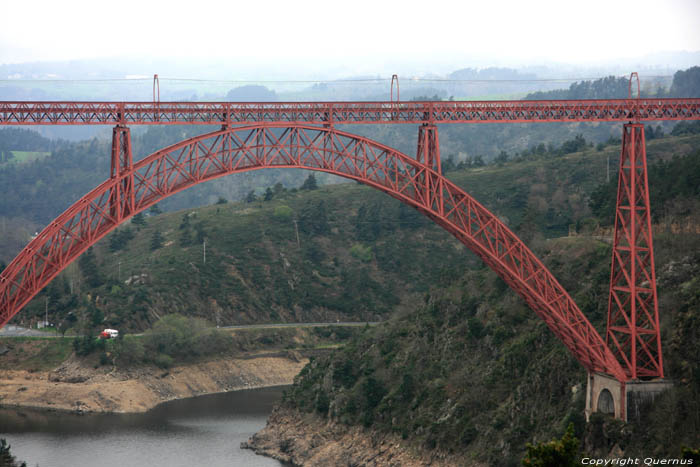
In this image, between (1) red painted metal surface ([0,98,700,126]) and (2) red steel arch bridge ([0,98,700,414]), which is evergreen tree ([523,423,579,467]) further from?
(1) red painted metal surface ([0,98,700,126])

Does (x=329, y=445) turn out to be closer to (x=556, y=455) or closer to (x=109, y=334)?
(x=556, y=455)

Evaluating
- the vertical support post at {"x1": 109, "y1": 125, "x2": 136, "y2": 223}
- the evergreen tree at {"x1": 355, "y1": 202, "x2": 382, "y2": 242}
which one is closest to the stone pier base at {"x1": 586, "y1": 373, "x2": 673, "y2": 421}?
the vertical support post at {"x1": 109, "y1": 125, "x2": 136, "y2": 223}

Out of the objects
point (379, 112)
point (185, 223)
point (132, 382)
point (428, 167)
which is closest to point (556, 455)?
point (428, 167)

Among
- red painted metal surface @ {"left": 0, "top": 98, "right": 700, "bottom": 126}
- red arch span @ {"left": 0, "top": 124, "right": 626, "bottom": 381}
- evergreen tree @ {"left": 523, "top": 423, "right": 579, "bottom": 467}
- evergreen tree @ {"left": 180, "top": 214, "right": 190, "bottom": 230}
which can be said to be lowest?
evergreen tree @ {"left": 180, "top": 214, "right": 190, "bottom": 230}

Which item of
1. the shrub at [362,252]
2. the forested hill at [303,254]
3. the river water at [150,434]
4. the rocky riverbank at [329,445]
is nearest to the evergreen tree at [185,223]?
the forested hill at [303,254]

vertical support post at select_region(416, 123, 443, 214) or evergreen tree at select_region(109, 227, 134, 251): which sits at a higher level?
vertical support post at select_region(416, 123, 443, 214)
